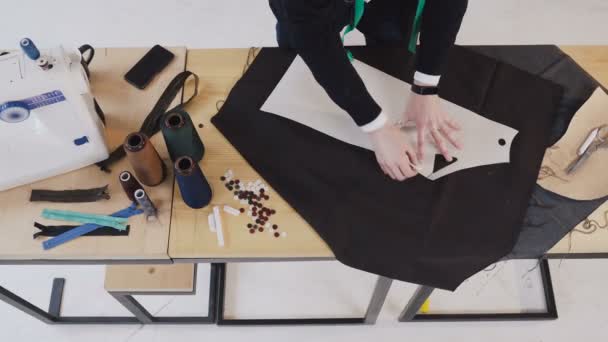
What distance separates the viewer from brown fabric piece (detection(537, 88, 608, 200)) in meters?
1.10

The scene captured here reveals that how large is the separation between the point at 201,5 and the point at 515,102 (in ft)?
5.35

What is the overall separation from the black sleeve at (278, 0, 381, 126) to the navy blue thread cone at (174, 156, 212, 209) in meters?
0.32

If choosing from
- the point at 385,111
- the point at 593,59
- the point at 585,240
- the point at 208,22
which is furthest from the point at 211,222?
the point at 208,22

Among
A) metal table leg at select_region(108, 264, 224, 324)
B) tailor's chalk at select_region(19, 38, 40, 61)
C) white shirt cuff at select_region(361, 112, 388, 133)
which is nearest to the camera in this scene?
tailor's chalk at select_region(19, 38, 40, 61)

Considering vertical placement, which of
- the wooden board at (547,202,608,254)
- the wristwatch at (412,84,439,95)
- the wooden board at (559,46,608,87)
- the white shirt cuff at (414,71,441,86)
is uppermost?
the wooden board at (559,46,608,87)

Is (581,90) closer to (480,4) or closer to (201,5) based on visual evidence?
(480,4)

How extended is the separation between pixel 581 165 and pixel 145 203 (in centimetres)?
99

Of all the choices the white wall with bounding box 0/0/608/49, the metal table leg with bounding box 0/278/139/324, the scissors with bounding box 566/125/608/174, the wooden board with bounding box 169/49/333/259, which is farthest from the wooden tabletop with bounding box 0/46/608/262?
the white wall with bounding box 0/0/608/49

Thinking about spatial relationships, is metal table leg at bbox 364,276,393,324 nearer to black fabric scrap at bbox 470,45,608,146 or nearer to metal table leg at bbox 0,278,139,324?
black fabric scrap at bbox 470,45,608,146

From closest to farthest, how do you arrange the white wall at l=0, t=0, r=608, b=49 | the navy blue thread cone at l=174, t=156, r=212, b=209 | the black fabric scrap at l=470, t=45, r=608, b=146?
the navy blue thread cone at l=174, t=156, r=212, b=209
the black fabric scrap at l=470, t=45, r=608, b=146
the white wall at l=0, t=0, r=608, b=49

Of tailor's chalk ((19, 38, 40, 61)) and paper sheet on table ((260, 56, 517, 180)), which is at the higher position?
tailor's chalk ((19, 38, 40, 61))

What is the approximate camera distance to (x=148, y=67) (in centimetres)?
125

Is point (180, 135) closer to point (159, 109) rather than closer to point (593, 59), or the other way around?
point (159, 109)

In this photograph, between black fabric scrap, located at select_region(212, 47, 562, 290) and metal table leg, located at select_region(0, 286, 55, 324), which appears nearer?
black fabric scrap, located at select_region(212, 47, 562, 290)
